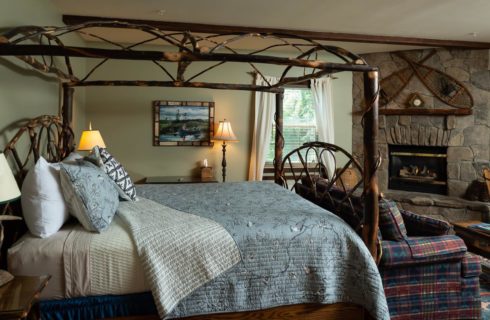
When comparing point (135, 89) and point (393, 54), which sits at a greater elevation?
point (393, 54)

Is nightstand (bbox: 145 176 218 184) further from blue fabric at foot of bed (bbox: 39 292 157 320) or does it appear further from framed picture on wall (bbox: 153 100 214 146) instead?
blue fabric at foot of bed (bbox: 39 292 157 320)

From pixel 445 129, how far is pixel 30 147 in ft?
17.4

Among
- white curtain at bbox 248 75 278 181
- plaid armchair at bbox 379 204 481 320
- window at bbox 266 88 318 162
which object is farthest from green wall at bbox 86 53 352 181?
plaid armchair at bbox 379 204 481 320

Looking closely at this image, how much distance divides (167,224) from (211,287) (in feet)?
1.36

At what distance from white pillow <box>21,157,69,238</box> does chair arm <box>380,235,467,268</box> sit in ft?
6.11

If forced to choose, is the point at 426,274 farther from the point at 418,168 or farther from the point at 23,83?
the point at 418,168

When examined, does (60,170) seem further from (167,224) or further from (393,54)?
(393,54)

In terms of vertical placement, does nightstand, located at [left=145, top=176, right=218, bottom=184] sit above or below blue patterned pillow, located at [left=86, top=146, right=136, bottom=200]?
below

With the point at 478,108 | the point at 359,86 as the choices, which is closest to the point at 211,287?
the point at 359,86

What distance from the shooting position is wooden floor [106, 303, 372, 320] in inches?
72.6

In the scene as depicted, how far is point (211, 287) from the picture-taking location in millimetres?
1767

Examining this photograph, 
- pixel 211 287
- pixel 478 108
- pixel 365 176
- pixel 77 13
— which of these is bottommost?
pixel 211 287

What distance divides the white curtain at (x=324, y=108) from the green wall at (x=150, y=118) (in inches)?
28.1

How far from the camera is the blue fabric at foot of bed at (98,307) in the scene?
164cm
